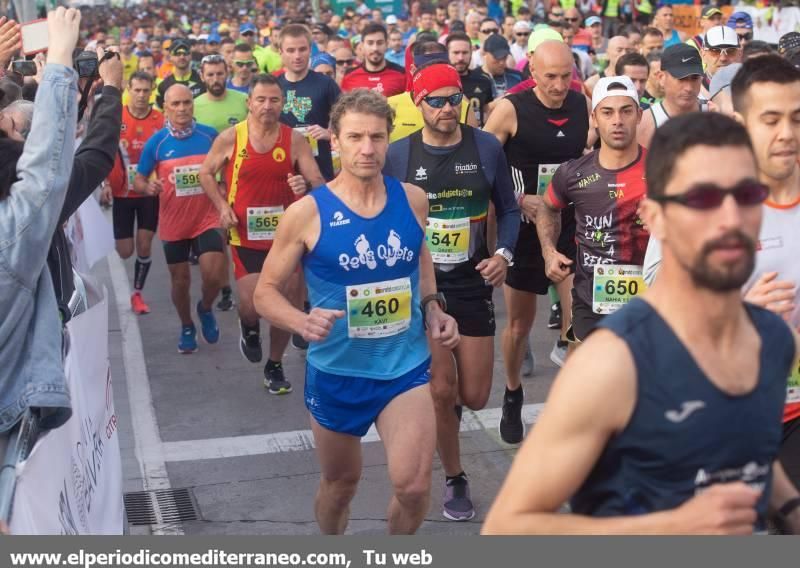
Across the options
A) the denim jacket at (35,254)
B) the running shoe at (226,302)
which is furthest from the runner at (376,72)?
the denim jacket at (35,254)

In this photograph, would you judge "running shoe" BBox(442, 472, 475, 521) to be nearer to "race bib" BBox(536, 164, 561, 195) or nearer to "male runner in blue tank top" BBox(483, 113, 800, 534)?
"race bib" BBox(536, 164, 561, 195)

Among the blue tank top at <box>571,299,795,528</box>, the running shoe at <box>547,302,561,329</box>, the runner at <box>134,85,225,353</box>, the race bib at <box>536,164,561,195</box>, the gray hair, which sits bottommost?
the running shoe at <box>547,302,561,329</box>

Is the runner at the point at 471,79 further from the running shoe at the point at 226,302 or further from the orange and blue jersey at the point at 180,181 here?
the running shoe at the point at 226,302

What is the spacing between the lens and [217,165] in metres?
8.55

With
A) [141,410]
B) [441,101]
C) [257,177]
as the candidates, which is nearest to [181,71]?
[257,177]

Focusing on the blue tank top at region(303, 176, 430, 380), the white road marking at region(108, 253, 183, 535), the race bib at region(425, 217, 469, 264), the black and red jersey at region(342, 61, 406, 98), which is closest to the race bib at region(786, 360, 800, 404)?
the blue tank top at region(303, 176, 430, 380)

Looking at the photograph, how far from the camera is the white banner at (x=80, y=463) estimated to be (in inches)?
143

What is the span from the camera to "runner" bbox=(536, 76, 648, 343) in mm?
5949

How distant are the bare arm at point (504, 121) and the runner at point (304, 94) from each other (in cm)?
319

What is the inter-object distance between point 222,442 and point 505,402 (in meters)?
1.60

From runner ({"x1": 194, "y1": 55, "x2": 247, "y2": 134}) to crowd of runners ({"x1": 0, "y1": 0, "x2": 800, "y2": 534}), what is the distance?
0.8 inches

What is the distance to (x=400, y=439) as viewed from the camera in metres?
4.84

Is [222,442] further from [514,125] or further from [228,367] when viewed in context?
[514,125]

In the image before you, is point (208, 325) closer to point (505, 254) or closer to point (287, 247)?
point (505, 254)
